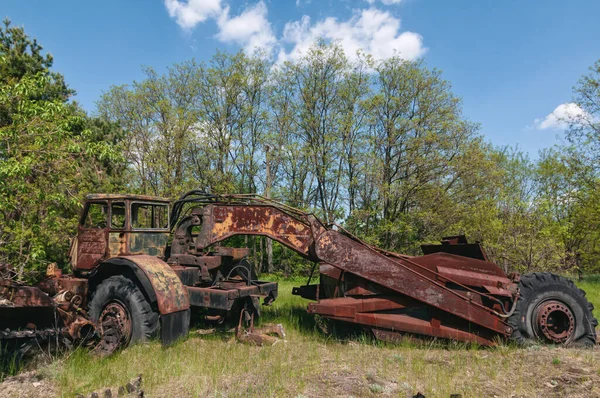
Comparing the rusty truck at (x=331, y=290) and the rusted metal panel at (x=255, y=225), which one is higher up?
the rusted metal panel at (x=255, y=225)

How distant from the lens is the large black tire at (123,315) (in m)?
5.21

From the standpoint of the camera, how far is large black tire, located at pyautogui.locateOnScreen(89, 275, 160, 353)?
17.1 ft

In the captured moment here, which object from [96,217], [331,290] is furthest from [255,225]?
[96,217]

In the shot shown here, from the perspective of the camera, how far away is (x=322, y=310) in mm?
5625

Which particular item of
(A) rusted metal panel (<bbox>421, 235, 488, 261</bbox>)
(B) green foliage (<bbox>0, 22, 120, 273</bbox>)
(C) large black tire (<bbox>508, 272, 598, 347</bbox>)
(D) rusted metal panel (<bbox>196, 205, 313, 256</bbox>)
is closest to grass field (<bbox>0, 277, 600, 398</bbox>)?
(C) large black tire (<bbox>508, 272, 598, 347</bbox>)

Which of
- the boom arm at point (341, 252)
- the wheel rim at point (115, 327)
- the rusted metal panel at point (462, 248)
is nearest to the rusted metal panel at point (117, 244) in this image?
the wheel rim at point (115, 327)

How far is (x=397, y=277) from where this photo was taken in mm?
5535

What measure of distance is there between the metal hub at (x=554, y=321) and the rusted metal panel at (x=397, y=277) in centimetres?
50

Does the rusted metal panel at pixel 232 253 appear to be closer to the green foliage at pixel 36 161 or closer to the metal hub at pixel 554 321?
the green foliage at pixel 36 161

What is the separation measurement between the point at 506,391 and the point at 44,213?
11150mm

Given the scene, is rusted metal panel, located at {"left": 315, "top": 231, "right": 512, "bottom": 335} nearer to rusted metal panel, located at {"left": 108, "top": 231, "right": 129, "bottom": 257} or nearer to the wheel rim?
the wheel rim

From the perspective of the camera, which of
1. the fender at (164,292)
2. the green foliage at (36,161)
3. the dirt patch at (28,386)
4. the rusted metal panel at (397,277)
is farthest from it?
the green foliage at (36,161)

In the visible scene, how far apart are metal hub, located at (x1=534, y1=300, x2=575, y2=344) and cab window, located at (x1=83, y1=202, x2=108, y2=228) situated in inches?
273

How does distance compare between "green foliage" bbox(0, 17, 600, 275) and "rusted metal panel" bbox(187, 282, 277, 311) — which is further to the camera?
"green foliage" bbox(0, 17, 600, 275)
